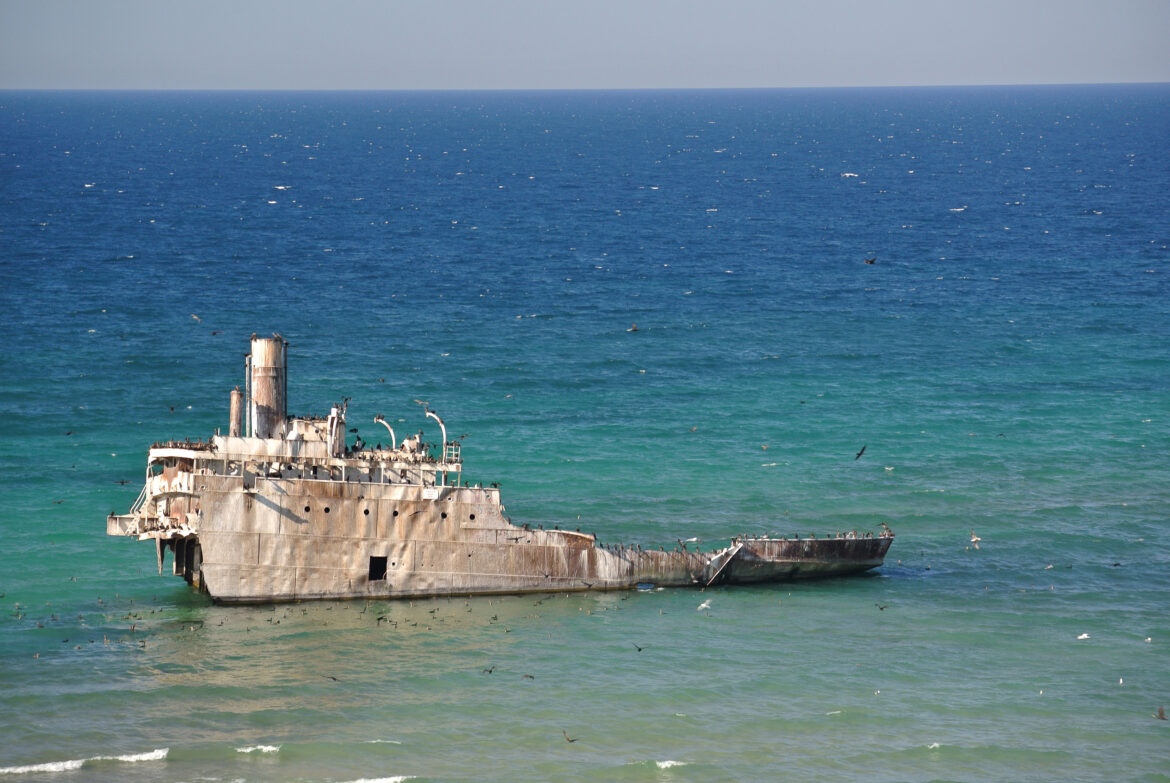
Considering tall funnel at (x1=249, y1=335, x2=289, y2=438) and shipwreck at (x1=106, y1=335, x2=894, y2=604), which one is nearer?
shipwreck at (x1=106, y1=335, x2=894, y2=604)

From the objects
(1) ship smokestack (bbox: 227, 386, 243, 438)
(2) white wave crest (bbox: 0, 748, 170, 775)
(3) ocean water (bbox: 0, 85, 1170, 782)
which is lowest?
(2) white wave crest (bbox: 0, 748, 170, 775)

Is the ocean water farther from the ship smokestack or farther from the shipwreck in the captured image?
the ship smokestack

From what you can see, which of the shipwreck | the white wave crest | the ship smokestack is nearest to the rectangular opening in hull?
the shipwreck

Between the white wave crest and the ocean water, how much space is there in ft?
0.46

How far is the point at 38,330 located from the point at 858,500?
6425 centimetres

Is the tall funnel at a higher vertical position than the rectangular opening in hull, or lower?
higher

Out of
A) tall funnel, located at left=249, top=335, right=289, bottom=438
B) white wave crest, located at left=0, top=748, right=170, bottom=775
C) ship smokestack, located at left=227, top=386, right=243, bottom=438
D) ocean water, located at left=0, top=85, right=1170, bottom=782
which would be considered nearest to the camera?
white wave crest, located at left=0, top=748, right=170, bottom=775

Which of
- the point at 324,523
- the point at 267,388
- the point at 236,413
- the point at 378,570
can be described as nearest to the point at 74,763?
the point at 324,523

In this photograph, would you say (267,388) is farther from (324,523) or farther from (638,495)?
(638,495)

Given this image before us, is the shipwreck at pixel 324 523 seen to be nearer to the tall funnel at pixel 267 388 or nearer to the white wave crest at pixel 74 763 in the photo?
the tall funnel at pixel 267 388

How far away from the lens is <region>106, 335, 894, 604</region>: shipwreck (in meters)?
52.9

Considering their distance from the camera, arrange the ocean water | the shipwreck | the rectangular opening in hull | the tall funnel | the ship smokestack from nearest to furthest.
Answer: the ocean water < the shipwreck < the rectangular opening in hull < the tall funnel < the ship smokestack

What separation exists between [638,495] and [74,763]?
1309 inches

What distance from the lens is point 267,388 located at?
2172 inches
